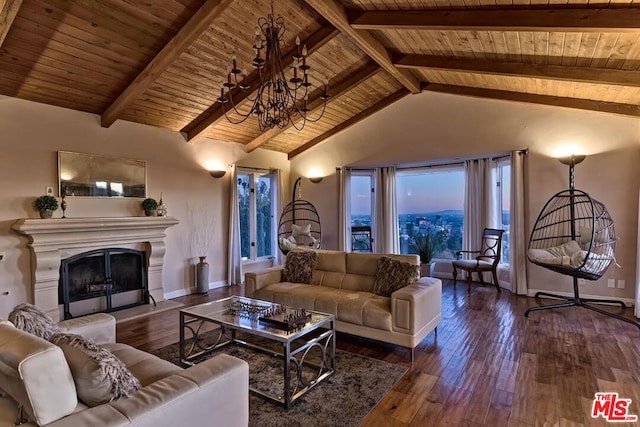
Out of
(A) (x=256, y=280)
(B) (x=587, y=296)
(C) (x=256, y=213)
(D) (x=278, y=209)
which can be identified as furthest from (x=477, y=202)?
(A) (x=256, y=280)

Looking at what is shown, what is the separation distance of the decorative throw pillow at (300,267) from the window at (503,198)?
12.2 feet

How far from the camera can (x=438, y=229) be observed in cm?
708

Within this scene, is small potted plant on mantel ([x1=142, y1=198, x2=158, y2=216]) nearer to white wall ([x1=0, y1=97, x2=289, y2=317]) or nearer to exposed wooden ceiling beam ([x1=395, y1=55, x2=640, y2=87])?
white wall ([x1=0, y1=97, x2=289, y2=317])

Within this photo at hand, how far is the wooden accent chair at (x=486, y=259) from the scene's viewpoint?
225 inches

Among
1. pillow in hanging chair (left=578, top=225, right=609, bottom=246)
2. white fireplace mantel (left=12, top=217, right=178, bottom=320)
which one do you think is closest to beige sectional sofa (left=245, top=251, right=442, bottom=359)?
white fireplace mantel (left=12, top=217, right=178, bottom=320)

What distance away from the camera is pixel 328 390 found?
8.69 feet

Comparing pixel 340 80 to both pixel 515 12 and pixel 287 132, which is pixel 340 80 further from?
pixel 515 12

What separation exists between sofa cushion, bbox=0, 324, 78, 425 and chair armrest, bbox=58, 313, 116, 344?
3.59ft

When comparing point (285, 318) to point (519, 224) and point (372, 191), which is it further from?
point (372, 191)

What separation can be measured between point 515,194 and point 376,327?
369 centimetres

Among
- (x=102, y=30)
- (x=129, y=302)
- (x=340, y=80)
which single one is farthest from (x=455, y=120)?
(x=129, y=302)

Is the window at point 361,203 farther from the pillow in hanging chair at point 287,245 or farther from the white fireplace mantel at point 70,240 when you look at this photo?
the white fireplace mantel at point 70,240

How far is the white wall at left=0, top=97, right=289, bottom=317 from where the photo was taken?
4.01m

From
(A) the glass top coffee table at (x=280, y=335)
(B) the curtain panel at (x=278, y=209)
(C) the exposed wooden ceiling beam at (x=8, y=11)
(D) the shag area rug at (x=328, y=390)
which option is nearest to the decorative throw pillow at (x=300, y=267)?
(A) the glass top coffee table at (x=280, y=335)
